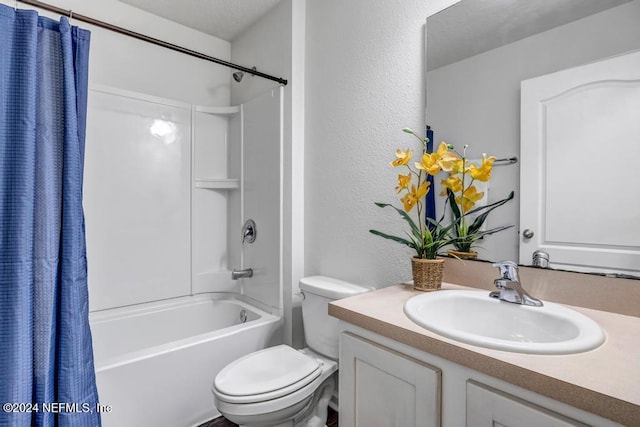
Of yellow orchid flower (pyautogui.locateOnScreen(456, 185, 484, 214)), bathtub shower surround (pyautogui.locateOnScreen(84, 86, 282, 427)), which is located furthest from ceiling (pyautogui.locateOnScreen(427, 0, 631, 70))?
bathtub shower surround (pyautogui.locateOnScreen(84, 86, 282, 427))

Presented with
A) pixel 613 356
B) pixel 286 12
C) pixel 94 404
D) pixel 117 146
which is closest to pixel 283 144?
pixel 286 12

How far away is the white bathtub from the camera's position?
1401 mm

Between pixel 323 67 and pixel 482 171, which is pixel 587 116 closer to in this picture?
pixel 482 171

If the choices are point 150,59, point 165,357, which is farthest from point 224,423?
point 150,59

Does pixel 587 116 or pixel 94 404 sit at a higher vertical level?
pixel 587 116

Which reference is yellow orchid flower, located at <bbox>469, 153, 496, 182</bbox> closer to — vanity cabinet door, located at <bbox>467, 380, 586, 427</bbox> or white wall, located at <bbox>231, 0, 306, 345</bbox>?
vanity cabinet door, located at <bbox>467, 380, 586, 427</bbox>

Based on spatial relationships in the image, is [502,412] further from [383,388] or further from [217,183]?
[217,183]

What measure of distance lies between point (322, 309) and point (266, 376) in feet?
1.31

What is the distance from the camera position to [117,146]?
203cm

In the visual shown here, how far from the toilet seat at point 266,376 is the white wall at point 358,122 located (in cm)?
50

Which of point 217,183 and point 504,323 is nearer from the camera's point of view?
point 504,323

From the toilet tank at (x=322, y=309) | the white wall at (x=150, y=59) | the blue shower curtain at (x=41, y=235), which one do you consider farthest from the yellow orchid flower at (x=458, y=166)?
the white wall at (x=150, y=59)

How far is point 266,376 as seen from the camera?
1.35 metres

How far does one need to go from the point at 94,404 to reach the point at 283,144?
5.10 feet
